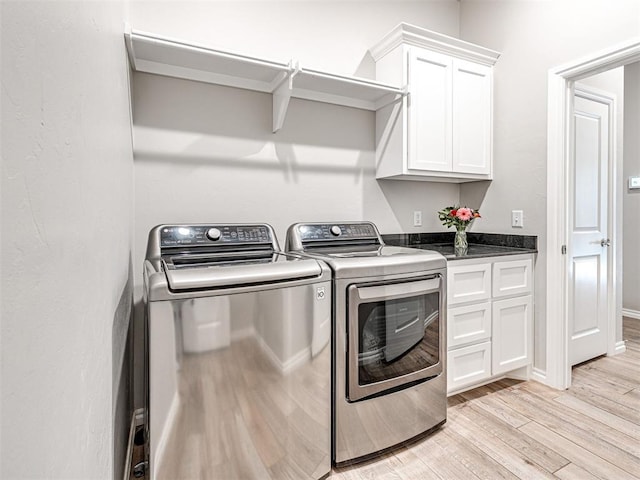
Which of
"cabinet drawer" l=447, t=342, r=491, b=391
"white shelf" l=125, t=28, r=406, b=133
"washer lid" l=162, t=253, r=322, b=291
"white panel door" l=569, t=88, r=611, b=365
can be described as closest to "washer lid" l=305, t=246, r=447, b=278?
"washer lid" l=162, t=253, r=322, b=291

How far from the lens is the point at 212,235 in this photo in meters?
1.78

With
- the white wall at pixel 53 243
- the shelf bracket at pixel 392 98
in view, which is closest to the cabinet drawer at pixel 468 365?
the shelf bracket at pixel 392 98

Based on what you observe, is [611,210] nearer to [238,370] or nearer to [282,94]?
[282,94]

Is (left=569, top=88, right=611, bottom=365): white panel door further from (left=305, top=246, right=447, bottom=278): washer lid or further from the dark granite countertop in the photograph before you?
(left=305, top=246, right=447, bottom=278): washer lid

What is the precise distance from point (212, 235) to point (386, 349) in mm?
986

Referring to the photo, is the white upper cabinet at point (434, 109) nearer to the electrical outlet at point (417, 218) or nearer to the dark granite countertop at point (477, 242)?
the electrical outlet at point (417, 218)

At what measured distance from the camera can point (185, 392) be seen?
1.19 metres

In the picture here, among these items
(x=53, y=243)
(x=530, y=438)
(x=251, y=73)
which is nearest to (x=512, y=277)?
(x=530, y=438)

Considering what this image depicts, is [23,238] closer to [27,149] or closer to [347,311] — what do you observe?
[27,149]

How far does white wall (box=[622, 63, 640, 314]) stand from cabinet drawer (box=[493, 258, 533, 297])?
2.53 metres

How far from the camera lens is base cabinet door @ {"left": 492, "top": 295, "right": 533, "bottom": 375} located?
2.26 m

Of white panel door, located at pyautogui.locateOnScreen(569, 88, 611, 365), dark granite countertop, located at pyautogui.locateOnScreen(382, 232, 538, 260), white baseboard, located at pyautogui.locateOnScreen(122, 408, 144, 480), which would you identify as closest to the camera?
white baseboard, located at pyautogui.locateOnScreen(122, 408, 144, 480)

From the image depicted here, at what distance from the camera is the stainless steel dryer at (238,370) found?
3.86 feet

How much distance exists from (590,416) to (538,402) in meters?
0.25
